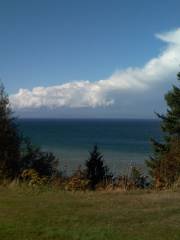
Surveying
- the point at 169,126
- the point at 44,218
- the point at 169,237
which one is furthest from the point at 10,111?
the point at 169,126

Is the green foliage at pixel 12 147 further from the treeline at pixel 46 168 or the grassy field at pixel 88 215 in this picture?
the grassy field at pixel 88 215

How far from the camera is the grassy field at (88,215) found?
25.6ft

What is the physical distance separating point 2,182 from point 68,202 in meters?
3.39

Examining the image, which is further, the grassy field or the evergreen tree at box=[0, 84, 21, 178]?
the evergreen tree at box=[0, 84, 21, 178]

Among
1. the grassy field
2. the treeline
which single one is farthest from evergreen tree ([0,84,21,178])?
the grassy field

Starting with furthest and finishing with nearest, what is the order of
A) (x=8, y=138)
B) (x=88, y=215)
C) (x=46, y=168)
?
(x=46, y=168), (x=8, y=138), (x=88, y=215)

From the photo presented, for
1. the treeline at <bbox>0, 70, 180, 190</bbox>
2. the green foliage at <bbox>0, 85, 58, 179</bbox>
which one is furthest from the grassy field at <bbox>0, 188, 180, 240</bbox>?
the green foliage at <bbox>0, 85, 58, 179</bbox>

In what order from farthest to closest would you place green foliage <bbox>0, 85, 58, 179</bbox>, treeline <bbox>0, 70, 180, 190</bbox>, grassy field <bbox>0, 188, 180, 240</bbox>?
green foliage <bbox>0, 85, 58, 179</bbox> < treeline <bbox>0, 70, 180, 190</bbox> < grassy field <bbox>0, 188, 180, 240</bbox>

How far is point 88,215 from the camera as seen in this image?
916 centimetres

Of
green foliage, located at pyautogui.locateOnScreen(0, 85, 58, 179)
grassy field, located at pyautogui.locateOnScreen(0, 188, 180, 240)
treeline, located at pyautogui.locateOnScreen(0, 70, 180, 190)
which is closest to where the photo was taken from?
grassy field, located at pyautogui.locateOnScreen(0, 188, 180, 240)

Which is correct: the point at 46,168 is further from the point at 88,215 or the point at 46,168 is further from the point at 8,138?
the point at 88,215

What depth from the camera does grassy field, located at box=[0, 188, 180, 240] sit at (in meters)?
7.80

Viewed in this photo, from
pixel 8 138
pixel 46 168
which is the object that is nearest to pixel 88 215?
pixel 8 138

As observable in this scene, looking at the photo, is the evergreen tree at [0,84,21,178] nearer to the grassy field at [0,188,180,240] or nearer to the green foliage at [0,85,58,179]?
the green foliage at [0,85,58,179]
